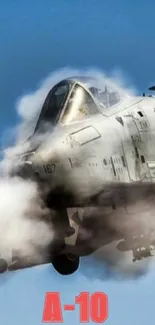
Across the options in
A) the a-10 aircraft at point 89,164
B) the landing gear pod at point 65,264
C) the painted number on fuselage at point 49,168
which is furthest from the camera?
the landing gear pod at point 65,264

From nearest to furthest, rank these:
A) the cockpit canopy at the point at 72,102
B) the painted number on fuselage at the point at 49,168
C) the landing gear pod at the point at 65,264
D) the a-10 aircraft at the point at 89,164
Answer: the painted number on fuselage at the point at 49,168 < the a-10 aircraft at the point at 89,164 < the cockpit canopy at the point at 72,102 < the landing gear pod at the point at 65,264

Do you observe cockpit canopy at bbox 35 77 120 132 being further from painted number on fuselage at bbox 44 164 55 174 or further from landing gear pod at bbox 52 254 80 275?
landing gear pod at bbox 52 254 80 275

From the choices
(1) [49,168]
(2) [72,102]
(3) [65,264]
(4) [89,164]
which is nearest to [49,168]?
(1) [49,168]

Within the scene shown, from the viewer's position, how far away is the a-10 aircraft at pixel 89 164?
32219 millimetres

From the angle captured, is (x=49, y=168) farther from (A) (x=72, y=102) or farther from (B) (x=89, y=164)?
(A) (x=72, y=102)

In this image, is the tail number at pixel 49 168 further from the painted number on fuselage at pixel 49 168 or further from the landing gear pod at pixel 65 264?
the landing gear pod at pixel 65 264

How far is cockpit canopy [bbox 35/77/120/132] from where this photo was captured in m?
32.9

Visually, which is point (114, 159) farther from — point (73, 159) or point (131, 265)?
point (131, 265)

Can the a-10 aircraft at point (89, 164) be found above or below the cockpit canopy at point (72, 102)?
below

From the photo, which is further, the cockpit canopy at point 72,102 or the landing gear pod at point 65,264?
the landing gear pod at point 65,264

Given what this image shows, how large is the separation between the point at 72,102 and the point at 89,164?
170 centimetres

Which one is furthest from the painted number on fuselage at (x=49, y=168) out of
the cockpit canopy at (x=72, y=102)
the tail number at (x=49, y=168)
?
the cockpit canopy at (x=72, y=102)

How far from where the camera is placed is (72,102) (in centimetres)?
3306

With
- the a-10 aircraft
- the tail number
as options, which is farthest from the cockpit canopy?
the tail number
